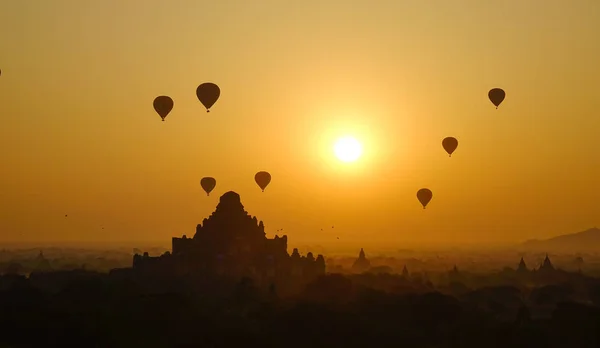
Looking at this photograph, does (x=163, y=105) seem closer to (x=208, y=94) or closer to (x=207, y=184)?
(x=208, y=94)

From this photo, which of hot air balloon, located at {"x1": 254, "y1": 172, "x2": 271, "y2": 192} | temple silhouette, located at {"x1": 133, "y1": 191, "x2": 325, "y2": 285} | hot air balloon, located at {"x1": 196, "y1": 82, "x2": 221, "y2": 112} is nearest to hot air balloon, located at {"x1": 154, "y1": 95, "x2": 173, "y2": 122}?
Result: hot air balloon, located at {"x1": 196, "y1": 82, "x2": 221, "y2": 112}

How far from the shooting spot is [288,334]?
6109 cm

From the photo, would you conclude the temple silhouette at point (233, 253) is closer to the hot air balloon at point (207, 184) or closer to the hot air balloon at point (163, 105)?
the hot air balloon at point (207, 184)

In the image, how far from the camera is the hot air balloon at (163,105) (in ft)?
216

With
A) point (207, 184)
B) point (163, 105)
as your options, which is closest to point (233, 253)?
point (207, 184)

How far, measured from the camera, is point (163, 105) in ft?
217

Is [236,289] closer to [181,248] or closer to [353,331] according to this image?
[181,248]

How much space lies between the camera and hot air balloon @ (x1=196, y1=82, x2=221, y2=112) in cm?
6475

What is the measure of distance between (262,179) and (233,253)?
41.2 ft

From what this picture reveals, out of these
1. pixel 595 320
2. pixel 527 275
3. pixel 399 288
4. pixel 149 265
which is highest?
pixel 527 275

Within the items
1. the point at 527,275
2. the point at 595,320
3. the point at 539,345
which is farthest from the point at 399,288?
the point at 527,275

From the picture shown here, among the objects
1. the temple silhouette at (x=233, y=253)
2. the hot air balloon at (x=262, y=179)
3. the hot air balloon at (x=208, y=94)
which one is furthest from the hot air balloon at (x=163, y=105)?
the temple silhouette at (x=233, y=253)

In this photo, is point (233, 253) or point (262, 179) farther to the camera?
point (233, 253)

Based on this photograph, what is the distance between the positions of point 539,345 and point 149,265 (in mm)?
40452
